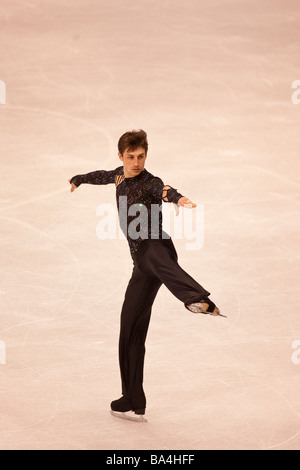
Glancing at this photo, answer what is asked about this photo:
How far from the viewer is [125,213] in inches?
318

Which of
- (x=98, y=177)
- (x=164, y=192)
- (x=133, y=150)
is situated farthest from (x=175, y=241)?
(x=164, y=192)

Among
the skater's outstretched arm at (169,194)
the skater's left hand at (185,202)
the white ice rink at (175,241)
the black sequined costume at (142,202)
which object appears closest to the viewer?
the skater's left hand at (185,202)

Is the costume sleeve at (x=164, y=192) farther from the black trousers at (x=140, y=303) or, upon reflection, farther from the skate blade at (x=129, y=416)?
the skate blade at (x=129, y=416)

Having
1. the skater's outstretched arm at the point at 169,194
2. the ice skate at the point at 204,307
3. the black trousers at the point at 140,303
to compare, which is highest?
the skater's outstretched arm at the point at 169,194

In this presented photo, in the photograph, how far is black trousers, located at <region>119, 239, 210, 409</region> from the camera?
788 cm

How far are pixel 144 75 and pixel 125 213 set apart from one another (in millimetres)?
6819

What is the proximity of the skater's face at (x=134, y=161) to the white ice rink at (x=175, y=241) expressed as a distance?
70.1 inches

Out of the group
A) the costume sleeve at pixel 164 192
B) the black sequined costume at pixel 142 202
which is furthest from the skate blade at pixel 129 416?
the costume sleeve at pixel 164 192

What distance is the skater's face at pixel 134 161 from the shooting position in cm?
809

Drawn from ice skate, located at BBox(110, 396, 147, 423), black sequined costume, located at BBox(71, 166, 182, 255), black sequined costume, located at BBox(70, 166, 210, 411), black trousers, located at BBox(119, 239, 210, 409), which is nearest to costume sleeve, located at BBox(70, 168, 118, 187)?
black sequined costume, located at BBox(70, 166, 210, 411)

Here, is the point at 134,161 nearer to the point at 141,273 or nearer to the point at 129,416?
the point at 141,273

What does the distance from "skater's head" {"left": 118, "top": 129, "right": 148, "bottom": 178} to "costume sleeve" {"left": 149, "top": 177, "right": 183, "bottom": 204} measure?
0.53 feet

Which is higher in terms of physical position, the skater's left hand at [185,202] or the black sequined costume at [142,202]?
the black sequined costume at [142,202]

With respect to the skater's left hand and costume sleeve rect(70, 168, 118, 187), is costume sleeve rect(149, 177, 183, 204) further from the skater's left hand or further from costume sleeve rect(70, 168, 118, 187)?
costume sleeve rect(70, 168, 118, 187)
